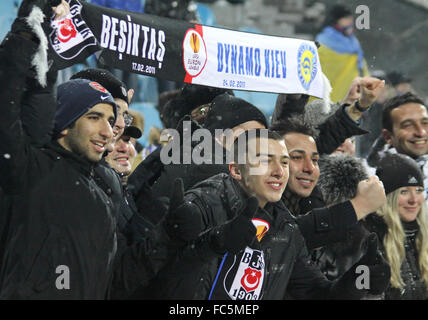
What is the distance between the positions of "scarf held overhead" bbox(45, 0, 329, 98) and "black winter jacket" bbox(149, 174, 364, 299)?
110cm

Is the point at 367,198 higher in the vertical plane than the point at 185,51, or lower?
lower

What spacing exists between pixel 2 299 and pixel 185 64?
206cm

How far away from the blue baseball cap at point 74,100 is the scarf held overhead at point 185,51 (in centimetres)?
61

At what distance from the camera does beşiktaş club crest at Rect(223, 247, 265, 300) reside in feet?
11.1

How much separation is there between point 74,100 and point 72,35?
90cm

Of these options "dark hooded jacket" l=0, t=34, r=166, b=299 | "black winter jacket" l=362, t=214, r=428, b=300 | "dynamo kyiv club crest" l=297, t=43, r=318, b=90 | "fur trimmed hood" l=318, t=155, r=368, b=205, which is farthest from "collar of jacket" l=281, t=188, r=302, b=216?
"dark hooded jacket" l=0, t=34, r=166, b=299

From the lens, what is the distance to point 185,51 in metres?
4.57

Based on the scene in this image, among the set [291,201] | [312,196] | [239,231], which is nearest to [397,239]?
[312,196]

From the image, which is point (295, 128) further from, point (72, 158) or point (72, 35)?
point (72, 158)

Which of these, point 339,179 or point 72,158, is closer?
point 72,158

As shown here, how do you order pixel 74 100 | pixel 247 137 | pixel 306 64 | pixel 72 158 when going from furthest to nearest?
pixel 306 64
pixel 247 137
pixel 74 100
pixel 72 158

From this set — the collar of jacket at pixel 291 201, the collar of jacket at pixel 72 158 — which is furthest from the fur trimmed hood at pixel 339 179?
the collar of jacket at pixel 72 158

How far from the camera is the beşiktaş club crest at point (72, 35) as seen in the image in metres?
4.02

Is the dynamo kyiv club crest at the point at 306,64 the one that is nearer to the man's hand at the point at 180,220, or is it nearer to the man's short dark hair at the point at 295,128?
the man's short dark hair at the point at 295,128
